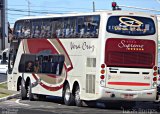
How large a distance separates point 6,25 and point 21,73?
6704 cm

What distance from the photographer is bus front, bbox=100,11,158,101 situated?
66.4 ft

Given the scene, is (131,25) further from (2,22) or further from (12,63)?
(2,22)

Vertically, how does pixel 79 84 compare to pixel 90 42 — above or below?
below

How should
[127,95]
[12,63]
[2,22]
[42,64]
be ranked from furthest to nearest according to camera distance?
[2,22], [12,63], [42,64], [127,95]

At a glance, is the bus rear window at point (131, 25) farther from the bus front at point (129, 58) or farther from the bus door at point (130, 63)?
the bus door at point (130, 63)

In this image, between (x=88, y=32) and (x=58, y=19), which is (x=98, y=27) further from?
(x=58, y=19)

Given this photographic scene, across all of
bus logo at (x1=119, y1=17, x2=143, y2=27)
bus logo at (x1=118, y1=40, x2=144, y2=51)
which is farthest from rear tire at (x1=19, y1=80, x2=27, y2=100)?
bus logo at (x1=119, y1=17, x2=143, y2=27)

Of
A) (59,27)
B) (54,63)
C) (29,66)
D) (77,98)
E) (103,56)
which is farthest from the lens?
(29,66)

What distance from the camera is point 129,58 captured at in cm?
2045

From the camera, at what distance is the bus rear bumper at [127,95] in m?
20.2

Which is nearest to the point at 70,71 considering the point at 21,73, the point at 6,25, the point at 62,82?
the point at 62,82

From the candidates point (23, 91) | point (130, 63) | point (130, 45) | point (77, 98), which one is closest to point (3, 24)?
point (23, 91)

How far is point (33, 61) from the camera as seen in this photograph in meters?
26.0

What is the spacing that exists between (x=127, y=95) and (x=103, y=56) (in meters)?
1.90
